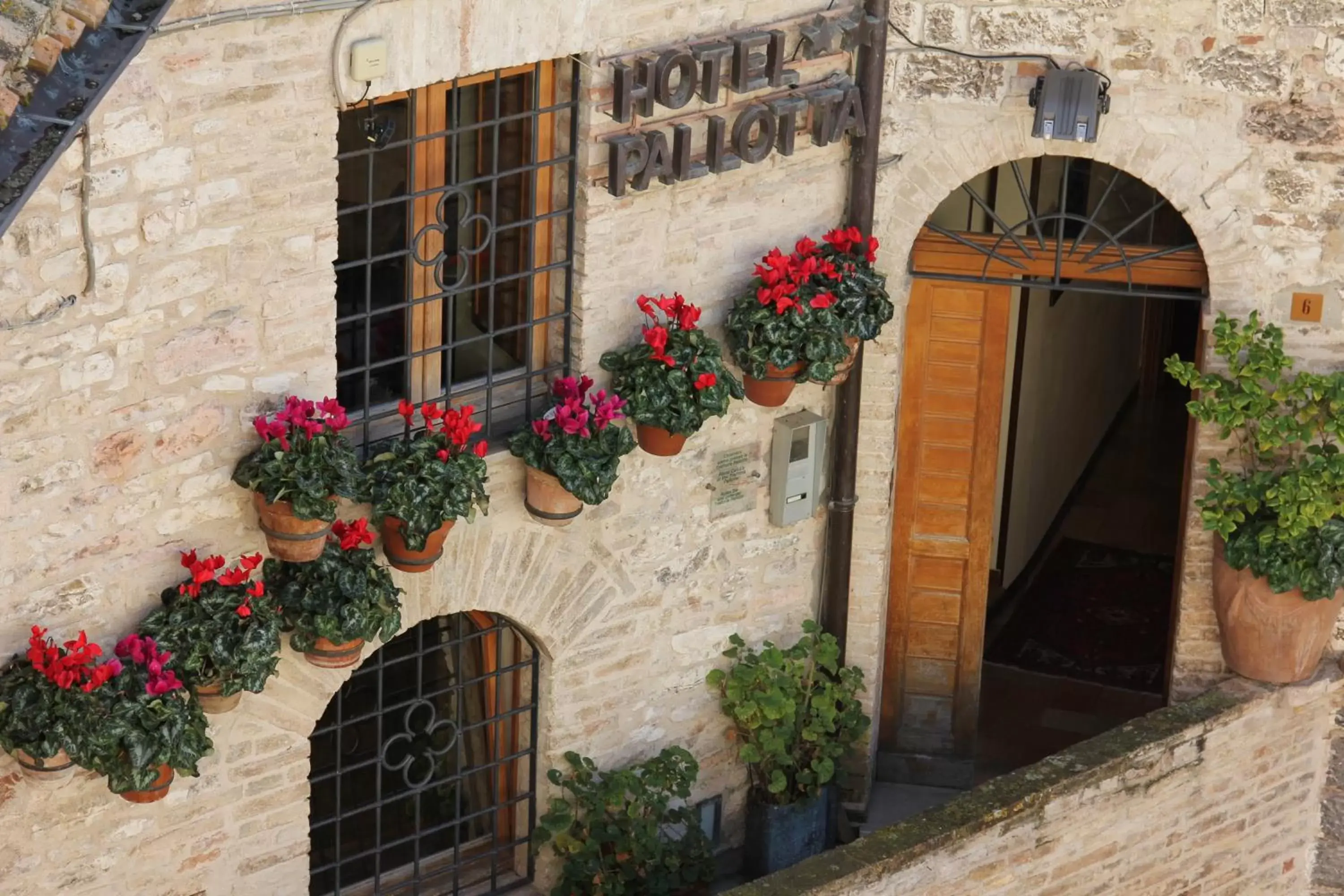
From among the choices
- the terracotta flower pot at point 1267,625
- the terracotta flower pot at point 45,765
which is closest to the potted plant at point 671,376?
the terracotta flower pot at point 45,765

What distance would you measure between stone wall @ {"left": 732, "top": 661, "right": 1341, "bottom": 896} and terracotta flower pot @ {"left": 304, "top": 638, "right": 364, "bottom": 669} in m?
1.95

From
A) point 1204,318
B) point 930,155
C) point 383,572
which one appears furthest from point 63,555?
point 1204,318

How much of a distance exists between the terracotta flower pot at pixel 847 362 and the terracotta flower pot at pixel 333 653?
8.06 feet

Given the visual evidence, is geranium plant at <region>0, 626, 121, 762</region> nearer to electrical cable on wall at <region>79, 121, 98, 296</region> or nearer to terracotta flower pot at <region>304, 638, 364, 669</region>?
terracotta flower pot at <region>304, 638, 364, 669</region>

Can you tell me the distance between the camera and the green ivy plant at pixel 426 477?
895 cm

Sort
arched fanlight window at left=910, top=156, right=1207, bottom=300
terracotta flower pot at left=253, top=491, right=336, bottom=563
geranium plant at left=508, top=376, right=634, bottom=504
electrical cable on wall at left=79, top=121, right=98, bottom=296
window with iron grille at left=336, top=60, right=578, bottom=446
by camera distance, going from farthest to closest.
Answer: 1. arched fanlight window at left=910, top=156, right=1207, bottom=300
2. geranium plant at left=508, top=376, right=634, bottom=504
3. window with iron grille at left=336, top=60, right=578, bottom=446
4. terracotta flower pot at left=253, top=491, right=336, bottom=563
5. electrical cable on wall at left=79, top=121, right=98, bottom=296

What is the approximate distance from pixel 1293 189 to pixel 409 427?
4197mm

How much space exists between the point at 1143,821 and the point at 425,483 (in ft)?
13.7

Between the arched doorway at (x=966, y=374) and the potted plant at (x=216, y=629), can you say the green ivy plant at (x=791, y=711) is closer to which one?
the arched doorway at (x=966, y=374)

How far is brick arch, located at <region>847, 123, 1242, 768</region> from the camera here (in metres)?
10.7

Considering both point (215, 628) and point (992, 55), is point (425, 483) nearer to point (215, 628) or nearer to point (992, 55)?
point (215, 628)

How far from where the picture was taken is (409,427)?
9.11 m

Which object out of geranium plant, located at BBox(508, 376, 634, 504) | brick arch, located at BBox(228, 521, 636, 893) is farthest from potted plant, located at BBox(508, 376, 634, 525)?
brick arch, located at BBox(228, 521, 636, 893)

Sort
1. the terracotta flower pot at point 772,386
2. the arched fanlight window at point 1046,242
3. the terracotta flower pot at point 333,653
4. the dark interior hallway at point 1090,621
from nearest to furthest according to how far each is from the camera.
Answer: the terracotta flower pot at point 333,653 < the terracotta flower pot at point 772,386 < the arched fanlight window at point 1046,242 < the dark interior hallway at point 1090,621
